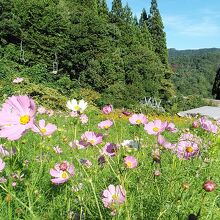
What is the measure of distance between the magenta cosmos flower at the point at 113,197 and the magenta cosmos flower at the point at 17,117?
0.41 m

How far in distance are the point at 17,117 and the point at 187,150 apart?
0.83 metres

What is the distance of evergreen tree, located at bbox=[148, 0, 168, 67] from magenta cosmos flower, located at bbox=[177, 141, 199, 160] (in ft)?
120

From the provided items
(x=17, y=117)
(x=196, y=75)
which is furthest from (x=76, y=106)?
(x=196, y=75)

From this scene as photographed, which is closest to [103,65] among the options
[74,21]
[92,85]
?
[92,85]

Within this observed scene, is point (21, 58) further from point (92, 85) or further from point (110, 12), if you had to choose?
point (110, 12)

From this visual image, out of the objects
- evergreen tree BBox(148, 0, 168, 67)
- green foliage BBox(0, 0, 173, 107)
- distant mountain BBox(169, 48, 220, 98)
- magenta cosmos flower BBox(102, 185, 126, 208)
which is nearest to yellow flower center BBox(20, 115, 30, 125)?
magenta cosmos flower BBox(102, 185, 126, 208)

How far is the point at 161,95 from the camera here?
3497 centimetres

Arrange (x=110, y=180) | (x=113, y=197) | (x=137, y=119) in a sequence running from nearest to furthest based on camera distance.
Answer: (x=113, y=197)
(x=137, y=119)
(x=110, y=180)

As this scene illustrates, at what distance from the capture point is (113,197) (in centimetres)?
131

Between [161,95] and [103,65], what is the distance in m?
9.44

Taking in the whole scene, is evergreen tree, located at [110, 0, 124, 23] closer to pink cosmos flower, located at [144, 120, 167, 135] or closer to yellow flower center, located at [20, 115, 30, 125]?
pink cosmos flower, located at [144, 120, 167, 135]

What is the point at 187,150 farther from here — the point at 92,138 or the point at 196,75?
the point at 196,75

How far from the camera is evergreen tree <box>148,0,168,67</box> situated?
125ft

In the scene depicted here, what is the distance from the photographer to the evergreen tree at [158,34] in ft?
125
